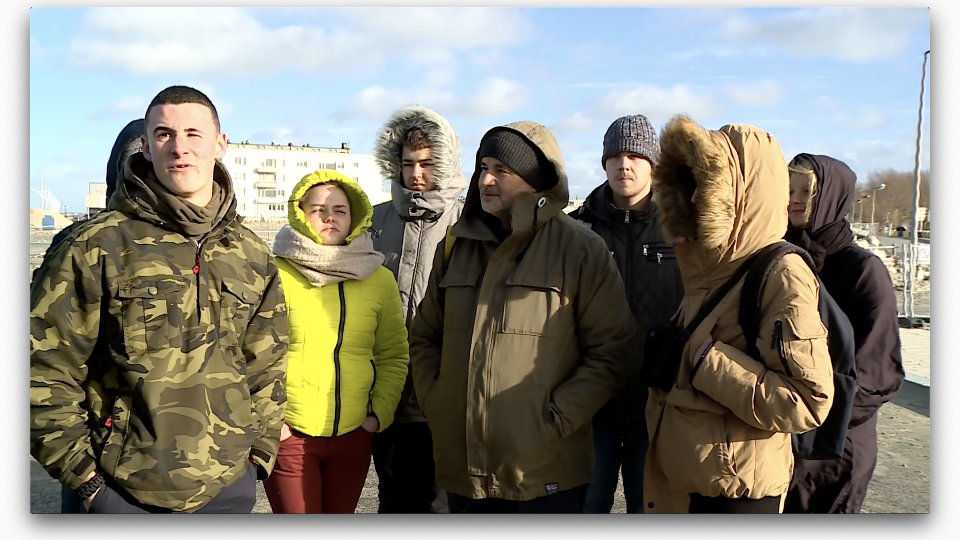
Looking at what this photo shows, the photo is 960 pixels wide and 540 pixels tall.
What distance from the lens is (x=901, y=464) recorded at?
3838 mm

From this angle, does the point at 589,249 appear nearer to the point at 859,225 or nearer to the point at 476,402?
the point at 476,402

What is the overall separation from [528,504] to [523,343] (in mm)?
626

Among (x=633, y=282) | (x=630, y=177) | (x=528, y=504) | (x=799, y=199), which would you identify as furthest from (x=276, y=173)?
(x=799, y=199)

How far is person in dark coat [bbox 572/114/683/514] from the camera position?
10.3 feet

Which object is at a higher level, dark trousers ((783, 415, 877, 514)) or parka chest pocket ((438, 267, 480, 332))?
parka chest pocket ((438, 267, 480, 332))

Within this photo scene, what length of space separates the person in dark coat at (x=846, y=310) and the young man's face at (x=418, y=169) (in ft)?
5.15

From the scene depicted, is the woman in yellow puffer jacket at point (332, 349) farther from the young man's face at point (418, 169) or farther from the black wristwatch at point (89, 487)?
the black wristwatch at point (89, 487)

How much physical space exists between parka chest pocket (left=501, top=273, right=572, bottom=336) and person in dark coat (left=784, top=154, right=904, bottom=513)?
1040 mm

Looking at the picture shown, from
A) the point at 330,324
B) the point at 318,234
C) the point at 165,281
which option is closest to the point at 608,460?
the point at 330,324

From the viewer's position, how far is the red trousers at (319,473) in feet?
9.71

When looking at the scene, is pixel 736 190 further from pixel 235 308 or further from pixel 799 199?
pixel 235 308

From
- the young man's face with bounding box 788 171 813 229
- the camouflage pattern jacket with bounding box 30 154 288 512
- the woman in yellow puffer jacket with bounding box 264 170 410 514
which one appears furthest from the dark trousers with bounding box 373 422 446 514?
the young man's face with bounding box 788 171 813 229

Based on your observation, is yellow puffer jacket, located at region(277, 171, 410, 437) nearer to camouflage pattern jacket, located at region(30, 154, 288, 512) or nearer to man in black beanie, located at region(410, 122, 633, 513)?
man in black beanie, located at region(410, 122, 633, 513)

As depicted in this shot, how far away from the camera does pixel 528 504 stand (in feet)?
8.96
